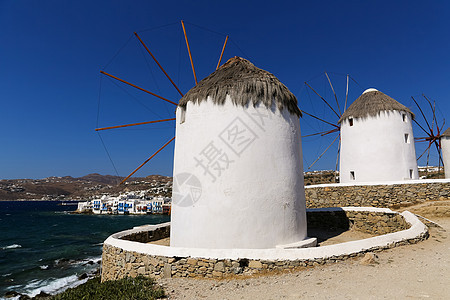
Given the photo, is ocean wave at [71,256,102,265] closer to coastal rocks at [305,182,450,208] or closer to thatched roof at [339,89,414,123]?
coastal rocks at [305,182,450,208]

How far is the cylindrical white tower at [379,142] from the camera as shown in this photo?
14297 mm

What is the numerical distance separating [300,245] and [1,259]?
23.5 m

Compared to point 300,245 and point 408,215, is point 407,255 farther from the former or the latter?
point 408,215

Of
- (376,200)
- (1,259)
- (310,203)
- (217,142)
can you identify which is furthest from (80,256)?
(376,200)

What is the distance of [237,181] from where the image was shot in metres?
6.69

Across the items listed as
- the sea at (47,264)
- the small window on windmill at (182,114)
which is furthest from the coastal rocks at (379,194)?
the sea at (47,264)

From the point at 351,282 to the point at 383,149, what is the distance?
485 inches

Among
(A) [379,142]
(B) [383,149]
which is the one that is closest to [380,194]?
(B) [383,149]

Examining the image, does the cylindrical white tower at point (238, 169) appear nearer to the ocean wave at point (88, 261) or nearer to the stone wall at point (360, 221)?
the stone wall at point (360, 221)

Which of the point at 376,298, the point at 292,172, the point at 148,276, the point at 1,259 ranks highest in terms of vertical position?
the point at 292,172

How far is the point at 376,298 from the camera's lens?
375 centimetres

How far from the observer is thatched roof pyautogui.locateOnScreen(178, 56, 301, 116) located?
709 centimetres

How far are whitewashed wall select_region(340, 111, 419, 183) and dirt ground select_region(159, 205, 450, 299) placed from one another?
9.38 metres

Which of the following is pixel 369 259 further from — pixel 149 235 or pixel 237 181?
pixel 149 235
